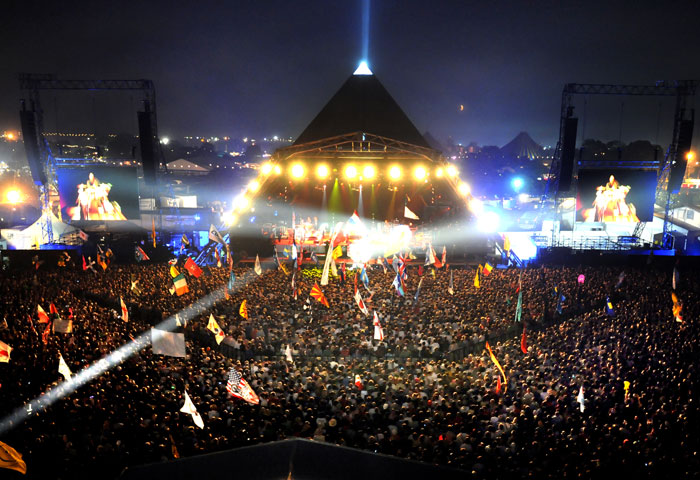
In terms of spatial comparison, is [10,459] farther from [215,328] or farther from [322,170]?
[322,170]

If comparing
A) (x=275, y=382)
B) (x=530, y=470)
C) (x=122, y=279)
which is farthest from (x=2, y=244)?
(x=530, y=470)

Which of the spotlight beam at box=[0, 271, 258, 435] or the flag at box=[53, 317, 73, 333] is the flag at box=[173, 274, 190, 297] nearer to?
the spotlight beam at box=[0, 271, 258, 435]

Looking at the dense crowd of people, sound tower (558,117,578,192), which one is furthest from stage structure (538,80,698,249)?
the dense crowd of people

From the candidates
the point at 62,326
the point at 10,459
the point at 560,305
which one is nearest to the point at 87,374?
the point at 62,326

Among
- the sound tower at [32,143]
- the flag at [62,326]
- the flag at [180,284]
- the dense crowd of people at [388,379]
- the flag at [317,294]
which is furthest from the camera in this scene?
the sound tower at [32,143]

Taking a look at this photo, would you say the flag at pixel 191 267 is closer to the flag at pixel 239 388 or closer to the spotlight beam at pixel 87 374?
the spotlight beam at pixel 87 374

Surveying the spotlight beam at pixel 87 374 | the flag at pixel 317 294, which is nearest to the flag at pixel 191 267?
the spotlight beam at pixel 87 374
